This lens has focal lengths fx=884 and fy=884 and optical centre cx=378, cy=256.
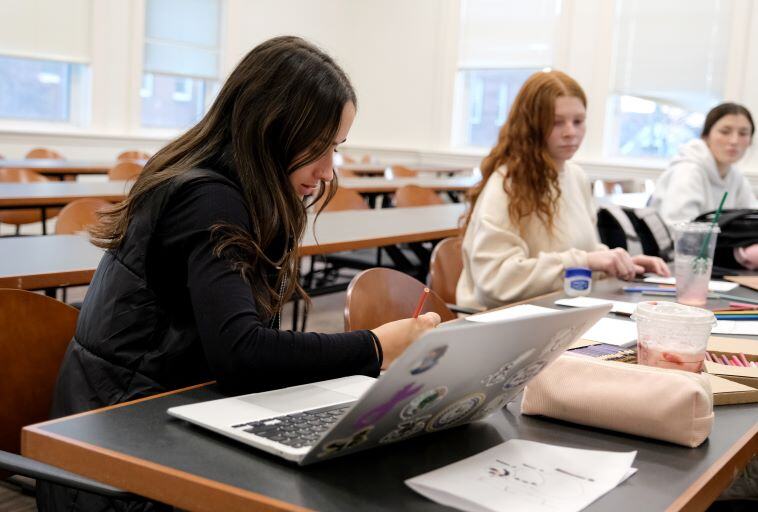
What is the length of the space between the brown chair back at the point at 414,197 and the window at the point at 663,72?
167 inches

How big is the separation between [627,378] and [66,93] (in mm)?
7749

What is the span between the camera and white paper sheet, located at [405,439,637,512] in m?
0.87

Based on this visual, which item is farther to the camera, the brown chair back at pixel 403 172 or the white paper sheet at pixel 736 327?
the brown chair back at pixel 403 172

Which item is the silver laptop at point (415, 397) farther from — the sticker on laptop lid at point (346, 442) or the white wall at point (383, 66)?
the white wall at point (383, 66)

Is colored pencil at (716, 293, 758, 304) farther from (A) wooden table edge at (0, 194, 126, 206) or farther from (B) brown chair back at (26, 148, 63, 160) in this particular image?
(B) brown chair back at (26, 148, 63, 160)

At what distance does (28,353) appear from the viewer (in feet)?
4.77

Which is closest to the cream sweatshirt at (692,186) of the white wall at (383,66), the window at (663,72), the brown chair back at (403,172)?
the brown chair back at (403,172)

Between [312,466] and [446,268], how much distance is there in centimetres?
186

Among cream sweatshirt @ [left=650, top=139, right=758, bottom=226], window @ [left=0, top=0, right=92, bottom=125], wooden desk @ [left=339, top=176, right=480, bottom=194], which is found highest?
window @ [left=0, top=0, right=92, bottom=125]

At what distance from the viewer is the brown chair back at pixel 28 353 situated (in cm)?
142

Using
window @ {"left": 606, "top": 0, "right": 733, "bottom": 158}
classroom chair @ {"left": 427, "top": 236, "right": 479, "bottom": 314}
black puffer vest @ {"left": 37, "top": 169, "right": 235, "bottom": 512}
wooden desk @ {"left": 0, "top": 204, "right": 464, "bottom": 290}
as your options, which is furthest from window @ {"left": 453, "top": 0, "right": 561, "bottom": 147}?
black puffer vest @ {"left": 37, "top": 169, "right": 235, "bottom": 512}

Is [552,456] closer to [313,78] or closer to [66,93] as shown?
[313,78]

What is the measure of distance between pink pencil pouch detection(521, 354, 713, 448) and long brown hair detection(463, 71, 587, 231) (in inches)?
52.8

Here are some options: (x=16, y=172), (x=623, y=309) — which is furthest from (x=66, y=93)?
(x=623, y=309)
